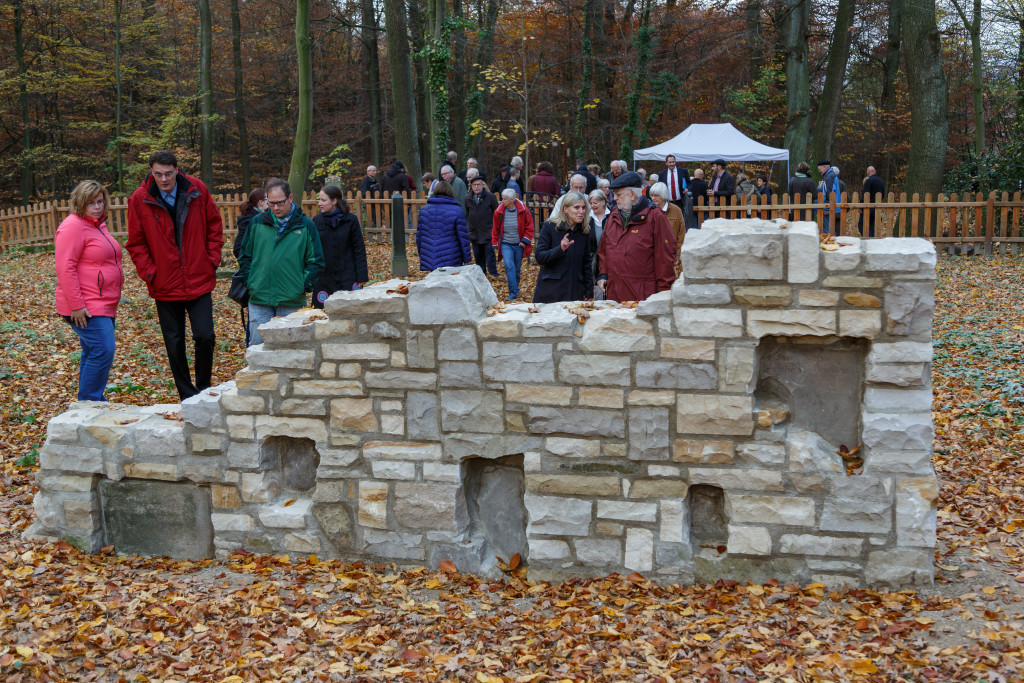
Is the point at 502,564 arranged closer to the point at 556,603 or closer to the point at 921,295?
the point at 556,603

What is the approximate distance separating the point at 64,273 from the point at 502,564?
3717 mm

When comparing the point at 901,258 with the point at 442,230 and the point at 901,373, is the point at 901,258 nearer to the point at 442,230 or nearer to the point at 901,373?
the point at 901,373

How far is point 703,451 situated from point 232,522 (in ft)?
10.0

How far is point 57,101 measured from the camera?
26.1 m

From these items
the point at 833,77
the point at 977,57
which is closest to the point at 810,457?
the point at 833,77

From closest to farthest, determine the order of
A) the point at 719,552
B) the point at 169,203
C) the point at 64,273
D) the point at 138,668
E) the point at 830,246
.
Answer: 1. the point at 138,668
2. the point at 830,246
3. the point at 719,552
4. the point at 64,273
5. the point at 169,203

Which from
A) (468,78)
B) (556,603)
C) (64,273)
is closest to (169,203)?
(64,273)

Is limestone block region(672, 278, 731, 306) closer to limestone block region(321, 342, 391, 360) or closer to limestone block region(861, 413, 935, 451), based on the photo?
limestone block region(861, 413, 935, 451)

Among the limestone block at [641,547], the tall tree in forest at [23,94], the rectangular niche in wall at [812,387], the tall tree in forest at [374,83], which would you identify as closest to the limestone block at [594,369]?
the rectangular niche in wall at [812,387]

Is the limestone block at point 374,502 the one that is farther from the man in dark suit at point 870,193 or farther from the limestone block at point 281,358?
the man in dark suit at point 870,193

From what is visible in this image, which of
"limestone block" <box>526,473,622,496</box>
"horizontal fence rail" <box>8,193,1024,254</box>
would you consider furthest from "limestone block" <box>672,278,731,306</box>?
"horizontal fence rail" <box>8,193,1024,254</box>

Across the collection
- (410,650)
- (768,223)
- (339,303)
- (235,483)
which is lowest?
(410,650)

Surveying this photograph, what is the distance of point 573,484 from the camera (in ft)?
17.0

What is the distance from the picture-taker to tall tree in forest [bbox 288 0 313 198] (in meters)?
13.4
